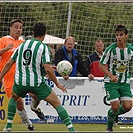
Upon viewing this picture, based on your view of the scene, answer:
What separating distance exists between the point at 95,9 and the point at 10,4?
10.8 ft

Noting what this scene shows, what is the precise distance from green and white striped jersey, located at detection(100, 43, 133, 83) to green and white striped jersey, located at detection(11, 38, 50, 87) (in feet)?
4.92

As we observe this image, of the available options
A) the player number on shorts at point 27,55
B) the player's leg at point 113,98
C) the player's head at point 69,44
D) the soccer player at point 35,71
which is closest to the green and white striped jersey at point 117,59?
the player's leg at point 113,98

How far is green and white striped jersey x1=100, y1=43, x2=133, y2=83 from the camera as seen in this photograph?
33.8 ft

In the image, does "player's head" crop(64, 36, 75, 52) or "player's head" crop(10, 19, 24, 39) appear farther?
"player's head" crop(64, 36, 75, 52)

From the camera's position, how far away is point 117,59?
10.3m

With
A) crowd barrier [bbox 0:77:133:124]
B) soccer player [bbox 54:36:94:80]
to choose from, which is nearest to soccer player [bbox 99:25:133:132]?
soccer player [bbox 54:36:94:80]

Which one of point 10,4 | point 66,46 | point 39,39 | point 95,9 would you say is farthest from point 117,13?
point 39,39

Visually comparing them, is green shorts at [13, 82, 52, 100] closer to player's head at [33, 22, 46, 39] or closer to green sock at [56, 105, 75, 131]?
green sock at [56, 105, 75, 131]

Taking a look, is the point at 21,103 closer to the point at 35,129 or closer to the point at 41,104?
the point at 35,129

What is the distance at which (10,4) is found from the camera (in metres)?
16.8

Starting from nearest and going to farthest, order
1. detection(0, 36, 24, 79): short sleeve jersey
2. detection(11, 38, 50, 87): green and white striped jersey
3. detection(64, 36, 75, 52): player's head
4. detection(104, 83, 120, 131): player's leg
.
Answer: detection(11, 38, 50, 87): green and white striped jersey
detection(104, 83, 120, 131): player's leg
detection(0, 36, 24, 79): short sleeve jersey
detection(64, 36, 75, 52): player's head

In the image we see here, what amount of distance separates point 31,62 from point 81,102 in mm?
3620

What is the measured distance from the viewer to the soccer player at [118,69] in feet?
33.7

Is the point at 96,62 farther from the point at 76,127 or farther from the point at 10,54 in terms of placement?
the point at 10,54
